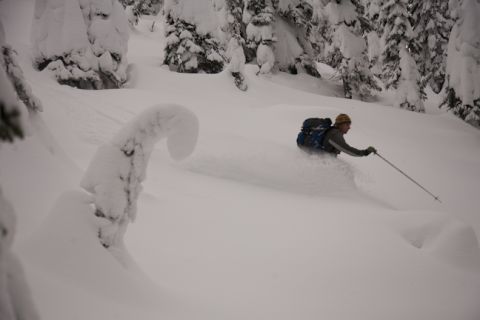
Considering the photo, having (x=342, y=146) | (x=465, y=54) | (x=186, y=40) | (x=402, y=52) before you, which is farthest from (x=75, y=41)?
(x=402, y=52)

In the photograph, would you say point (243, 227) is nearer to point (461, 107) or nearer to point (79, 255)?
point (79, 255)

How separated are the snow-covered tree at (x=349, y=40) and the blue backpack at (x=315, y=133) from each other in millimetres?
11010

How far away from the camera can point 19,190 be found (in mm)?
2094

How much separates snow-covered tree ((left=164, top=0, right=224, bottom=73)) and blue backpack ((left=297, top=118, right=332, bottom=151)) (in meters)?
10.3

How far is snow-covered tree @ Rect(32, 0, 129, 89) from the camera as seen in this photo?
11156mm

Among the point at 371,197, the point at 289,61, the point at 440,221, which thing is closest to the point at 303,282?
the point at 440,221

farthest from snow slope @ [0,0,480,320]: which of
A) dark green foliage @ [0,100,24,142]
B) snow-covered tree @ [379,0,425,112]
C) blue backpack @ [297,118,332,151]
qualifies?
snow-covered tree @ [379,0,425,112]

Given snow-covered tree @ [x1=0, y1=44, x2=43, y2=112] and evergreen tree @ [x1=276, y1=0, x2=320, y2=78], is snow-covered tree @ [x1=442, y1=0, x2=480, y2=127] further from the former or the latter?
snow-covered tree @ [x1=0, y1=44, x2=43, y2=112]

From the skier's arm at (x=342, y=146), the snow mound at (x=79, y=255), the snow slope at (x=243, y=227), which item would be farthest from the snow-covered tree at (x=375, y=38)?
the snow mound at (x=79, y=255)

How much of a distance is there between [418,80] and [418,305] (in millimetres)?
16434

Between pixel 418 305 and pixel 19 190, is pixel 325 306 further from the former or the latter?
pixel 19 190

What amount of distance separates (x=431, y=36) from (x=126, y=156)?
22.7 m

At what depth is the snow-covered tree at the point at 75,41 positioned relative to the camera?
1116 centimetres

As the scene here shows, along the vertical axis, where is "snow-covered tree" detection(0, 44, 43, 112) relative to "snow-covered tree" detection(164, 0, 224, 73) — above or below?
above
